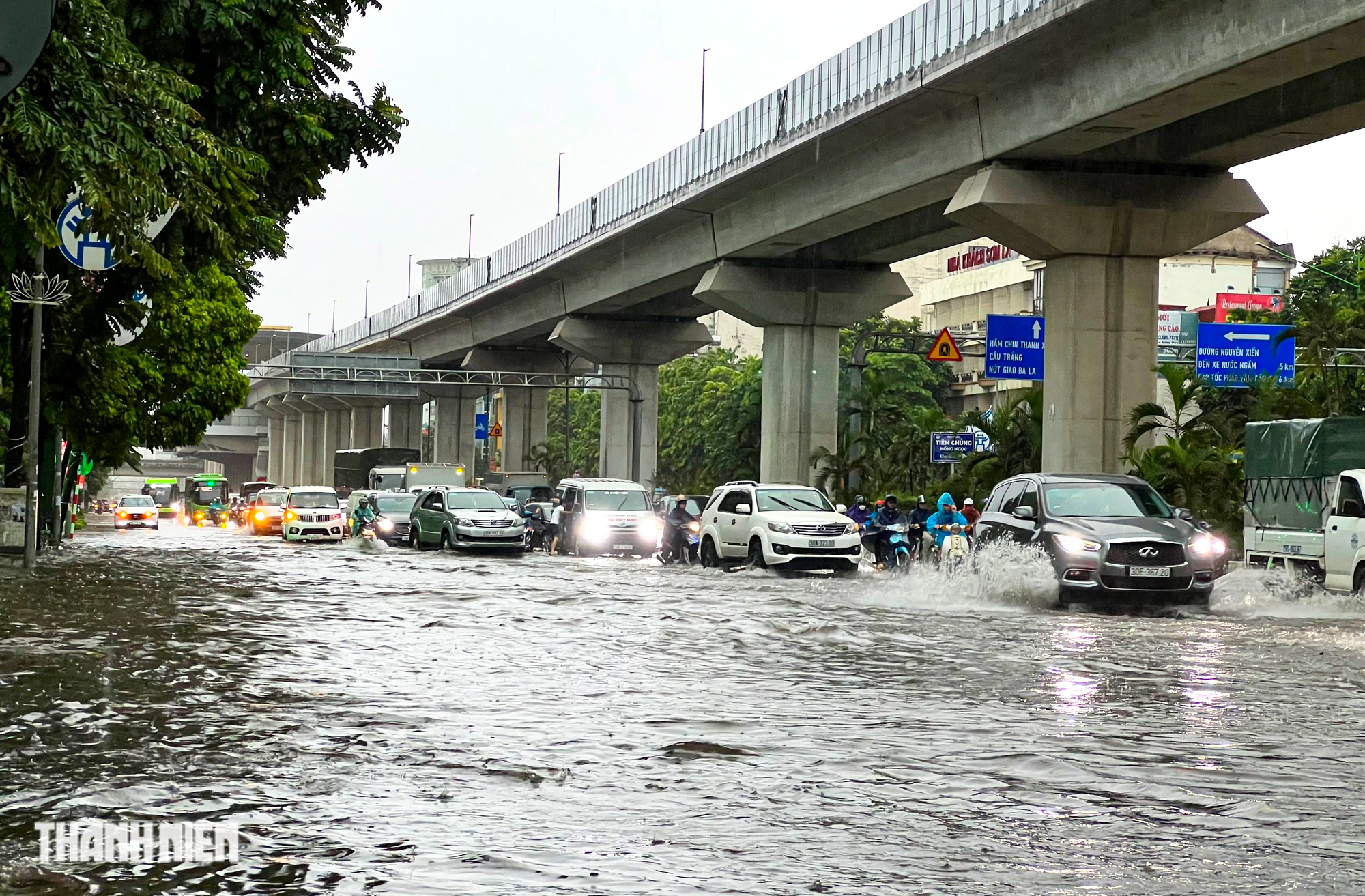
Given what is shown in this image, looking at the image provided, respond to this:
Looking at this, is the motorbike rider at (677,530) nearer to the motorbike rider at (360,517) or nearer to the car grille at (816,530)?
the car grille at (816,530)

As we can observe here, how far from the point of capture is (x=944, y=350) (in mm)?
46719

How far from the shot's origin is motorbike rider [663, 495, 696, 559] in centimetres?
3428

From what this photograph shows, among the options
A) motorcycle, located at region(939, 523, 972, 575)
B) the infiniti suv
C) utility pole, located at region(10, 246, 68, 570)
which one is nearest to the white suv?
motorcycle, located at region(939, 523, 972, 575)

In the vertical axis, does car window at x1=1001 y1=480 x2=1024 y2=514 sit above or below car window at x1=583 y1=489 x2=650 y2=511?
above

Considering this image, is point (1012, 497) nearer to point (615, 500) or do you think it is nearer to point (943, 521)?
point (943, 521)

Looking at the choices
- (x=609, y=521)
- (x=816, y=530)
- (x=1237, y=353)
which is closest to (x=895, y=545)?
(x=816, y=530)

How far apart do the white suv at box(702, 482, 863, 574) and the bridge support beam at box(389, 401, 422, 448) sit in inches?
2563

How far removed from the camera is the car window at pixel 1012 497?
21859 mm

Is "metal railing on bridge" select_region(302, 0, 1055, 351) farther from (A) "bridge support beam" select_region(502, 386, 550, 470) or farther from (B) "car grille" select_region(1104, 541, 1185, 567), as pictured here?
(A) "bridge support beam" select_region(502, 386, 550, 470)

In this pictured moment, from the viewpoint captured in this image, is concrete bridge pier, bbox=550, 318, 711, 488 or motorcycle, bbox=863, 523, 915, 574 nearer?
motorcycle, bbox=863, 523, 915, 574

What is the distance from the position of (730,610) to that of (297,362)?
58.7 meters

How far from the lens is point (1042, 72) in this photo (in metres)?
28.1

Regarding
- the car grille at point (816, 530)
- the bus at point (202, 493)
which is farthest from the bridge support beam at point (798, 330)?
the bus at point (202, 493)

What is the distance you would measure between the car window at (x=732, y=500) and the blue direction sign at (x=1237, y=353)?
17.9m
